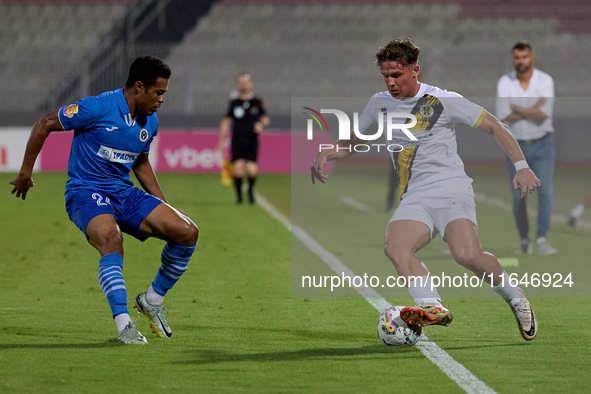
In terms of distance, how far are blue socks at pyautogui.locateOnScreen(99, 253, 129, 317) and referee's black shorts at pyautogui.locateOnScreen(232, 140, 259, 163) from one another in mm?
10135

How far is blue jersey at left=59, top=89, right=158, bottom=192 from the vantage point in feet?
17.9

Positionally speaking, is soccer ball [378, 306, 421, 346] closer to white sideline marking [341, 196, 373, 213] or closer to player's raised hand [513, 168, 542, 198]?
player's raised hand [513, 168, 542, 198]

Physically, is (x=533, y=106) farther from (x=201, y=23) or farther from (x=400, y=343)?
(x=201, y=23)

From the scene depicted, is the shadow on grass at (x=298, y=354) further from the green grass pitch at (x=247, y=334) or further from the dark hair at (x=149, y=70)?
the dark hair at (x=149, y=70)

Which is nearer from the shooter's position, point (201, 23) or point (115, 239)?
point (115, 239)

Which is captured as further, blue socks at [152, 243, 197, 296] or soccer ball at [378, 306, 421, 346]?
blue socks at [152, 243, 197, 296]

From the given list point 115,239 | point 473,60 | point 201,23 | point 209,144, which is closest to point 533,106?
point 115,239

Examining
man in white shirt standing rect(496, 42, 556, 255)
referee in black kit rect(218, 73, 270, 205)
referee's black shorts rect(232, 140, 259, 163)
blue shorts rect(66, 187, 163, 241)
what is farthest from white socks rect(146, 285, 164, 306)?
referee's black shorts rect(232, 140, 259, 163)

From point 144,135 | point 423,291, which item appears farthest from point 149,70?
point 423,291

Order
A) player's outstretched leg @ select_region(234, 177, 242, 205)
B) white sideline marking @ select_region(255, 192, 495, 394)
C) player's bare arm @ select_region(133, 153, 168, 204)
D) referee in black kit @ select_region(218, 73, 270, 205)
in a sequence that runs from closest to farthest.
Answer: white sideline marking @ select_region(255, 192, 495, 394) < player's bare arm @ select_region(133, 153, 168, 204) < player's outstretched leg @ select_region(234, 177, 242, 205) < referee in black kit @ select_region(218, 73, 270, 205)

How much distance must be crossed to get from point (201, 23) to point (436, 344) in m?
24.6

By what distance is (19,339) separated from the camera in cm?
546

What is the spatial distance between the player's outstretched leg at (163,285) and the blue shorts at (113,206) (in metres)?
0.23

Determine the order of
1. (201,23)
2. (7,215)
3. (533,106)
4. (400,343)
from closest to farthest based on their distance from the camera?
(400,343) → (533,106) → (7,215) → (201,23)
